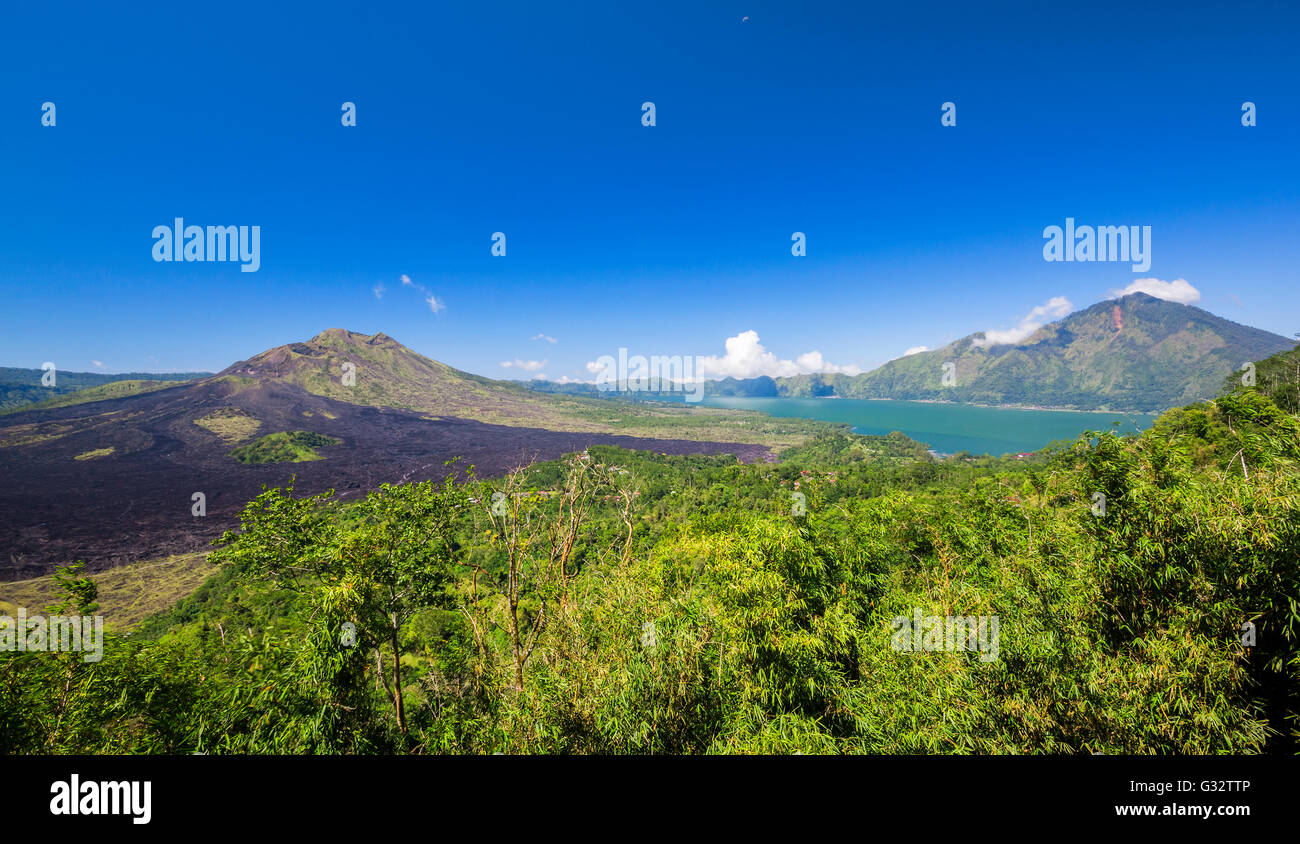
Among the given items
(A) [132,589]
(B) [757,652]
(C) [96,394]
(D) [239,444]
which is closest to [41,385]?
(C) [96,394]

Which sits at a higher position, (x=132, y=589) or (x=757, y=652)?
(x=757, y=652)

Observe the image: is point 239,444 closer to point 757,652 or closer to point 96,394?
point 96,394

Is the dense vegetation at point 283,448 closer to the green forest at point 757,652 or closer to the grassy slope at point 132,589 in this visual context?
the grassy slope at point 132,589

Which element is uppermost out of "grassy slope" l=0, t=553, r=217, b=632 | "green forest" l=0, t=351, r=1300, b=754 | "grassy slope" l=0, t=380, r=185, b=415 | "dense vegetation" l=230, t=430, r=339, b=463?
"grassy slope" l=0, t=380, r=185, b=415

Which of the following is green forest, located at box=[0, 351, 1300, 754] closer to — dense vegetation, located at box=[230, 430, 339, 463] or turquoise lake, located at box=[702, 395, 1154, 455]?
dense vegetation, located at box=[230, 430, 339, 463]

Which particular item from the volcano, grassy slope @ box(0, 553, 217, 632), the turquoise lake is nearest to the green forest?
the volcano

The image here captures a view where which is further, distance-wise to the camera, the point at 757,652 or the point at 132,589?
the point at 132,589

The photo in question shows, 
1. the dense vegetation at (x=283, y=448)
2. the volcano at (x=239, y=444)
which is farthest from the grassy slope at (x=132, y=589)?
the dense vegetation at (x=283, y=448)

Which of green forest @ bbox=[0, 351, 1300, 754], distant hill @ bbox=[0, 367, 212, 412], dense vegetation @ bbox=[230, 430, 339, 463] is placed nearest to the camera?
green forest @ bbox=[0, 351, 1300, 754]

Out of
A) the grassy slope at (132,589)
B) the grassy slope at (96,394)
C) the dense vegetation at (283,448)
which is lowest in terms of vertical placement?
the grassy slope at (132,589)

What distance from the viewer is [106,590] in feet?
136

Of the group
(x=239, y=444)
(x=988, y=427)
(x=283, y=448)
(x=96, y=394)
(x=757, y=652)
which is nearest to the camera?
(x=757, y=652)
